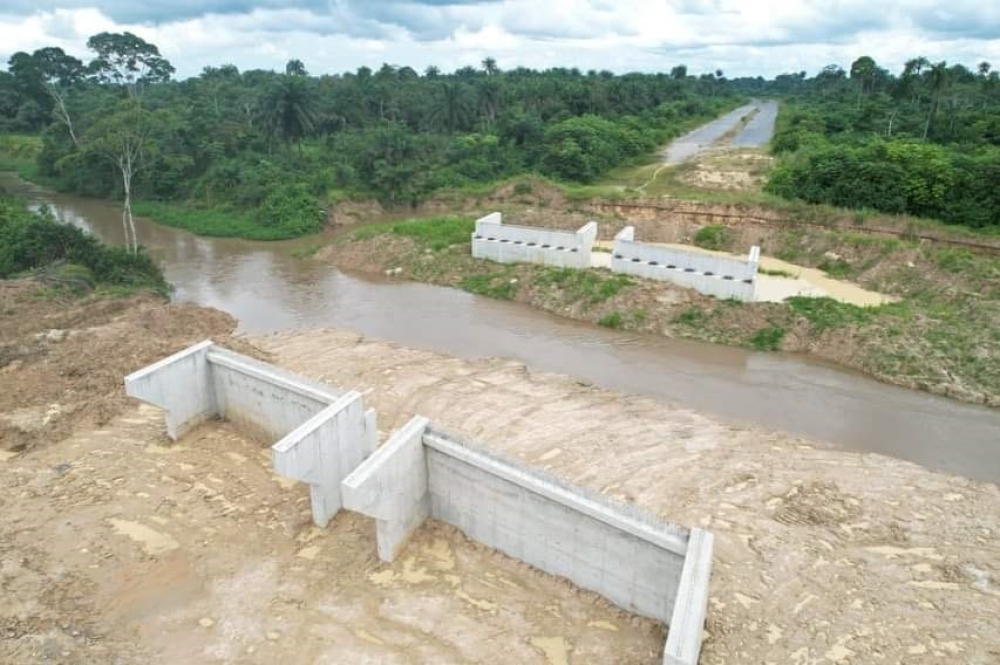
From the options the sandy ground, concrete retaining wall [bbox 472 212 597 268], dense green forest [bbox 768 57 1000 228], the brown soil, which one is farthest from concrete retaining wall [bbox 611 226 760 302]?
the brown soil

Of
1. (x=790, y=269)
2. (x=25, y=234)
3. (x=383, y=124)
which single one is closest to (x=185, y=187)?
(x=383, y=124)

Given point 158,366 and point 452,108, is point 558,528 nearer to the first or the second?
point 158,366

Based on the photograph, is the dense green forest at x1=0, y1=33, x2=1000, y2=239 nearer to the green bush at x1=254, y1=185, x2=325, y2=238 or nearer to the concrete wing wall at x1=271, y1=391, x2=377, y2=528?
the green bush at x1=254, y1=185, x2=325, y2=238

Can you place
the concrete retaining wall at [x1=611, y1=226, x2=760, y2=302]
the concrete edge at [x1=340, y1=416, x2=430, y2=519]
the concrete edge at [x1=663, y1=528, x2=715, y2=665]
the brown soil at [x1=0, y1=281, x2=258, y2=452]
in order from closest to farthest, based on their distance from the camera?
the concrete edge at [x1=663, y1=528, x2=715, y2=665], the concrete edge at [x1=340, y1=416, x2=430, y2=519], the brown soil at [x1=0, y1=281, x2=258, y2=452], the concrete retaining wall at [x1=611, y1=226, x2=760, y2=302]

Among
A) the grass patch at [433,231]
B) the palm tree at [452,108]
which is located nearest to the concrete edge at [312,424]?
the grass patch at [433,231]

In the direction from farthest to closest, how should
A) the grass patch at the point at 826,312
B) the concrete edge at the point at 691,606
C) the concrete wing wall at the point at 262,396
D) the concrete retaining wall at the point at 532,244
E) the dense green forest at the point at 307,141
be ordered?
the dense green forest at the point at 307,141, the concrete retaining wall at the point at 532,244, the grass patch at the point at 826,312, the concrete wing wall at the point at 262,396, the concrete edge at the point at 691,606

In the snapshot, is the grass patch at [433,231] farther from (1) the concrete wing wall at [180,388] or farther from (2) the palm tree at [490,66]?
(2) the palm tree at [490,66]

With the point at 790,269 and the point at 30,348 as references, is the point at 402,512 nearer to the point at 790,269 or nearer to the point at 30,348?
the point at 30,348
